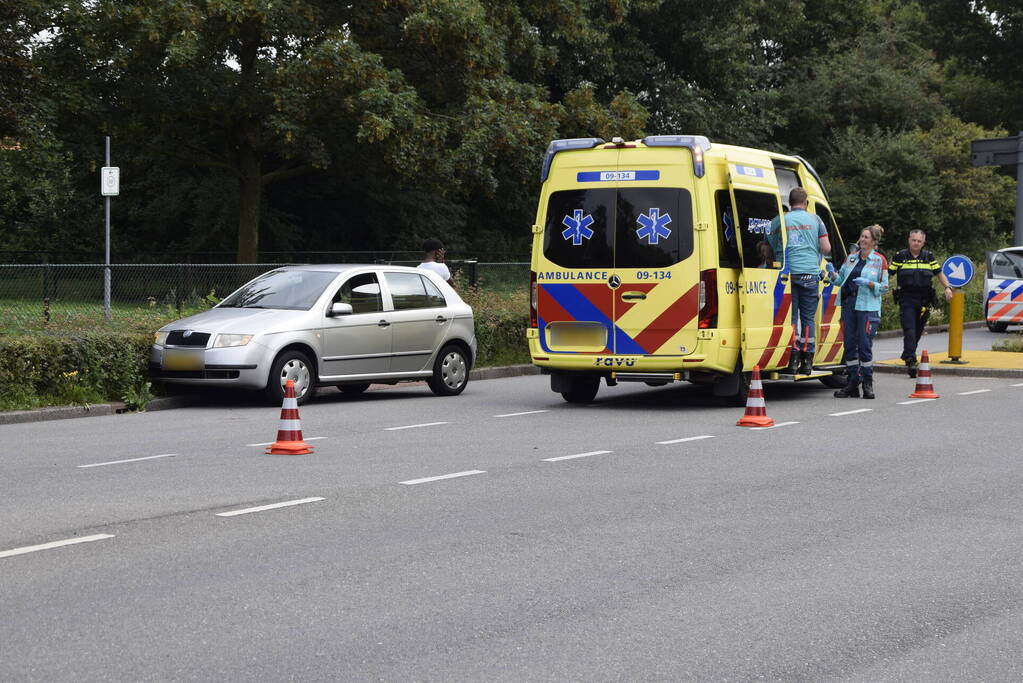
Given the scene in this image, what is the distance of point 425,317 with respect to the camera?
54.3 ft

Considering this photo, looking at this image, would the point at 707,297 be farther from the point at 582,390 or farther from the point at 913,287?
the point at 913,287

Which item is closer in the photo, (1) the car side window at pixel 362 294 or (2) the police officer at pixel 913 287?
(1) the car side window at pixel 362 294

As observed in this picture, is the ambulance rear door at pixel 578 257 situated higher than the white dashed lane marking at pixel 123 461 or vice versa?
the ambulance rear door at pixel 578 257

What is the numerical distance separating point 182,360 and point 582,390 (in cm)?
422

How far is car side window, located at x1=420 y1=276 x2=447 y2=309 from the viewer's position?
55.3 feet

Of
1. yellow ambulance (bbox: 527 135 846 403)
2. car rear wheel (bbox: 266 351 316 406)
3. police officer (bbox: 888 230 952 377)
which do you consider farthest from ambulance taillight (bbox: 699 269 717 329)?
police officer (bbox: 888 230 952 377)

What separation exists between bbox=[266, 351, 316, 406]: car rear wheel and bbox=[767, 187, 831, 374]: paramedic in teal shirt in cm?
505

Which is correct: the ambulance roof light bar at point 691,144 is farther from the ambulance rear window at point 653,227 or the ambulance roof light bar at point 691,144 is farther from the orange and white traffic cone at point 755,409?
the orange and white traffic cone at point 755,409

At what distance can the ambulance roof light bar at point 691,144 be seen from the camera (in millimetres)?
13781

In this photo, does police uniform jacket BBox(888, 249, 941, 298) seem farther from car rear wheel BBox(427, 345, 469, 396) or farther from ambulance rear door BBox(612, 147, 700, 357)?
car rear wheel BBox(427, 345, 469, 396)

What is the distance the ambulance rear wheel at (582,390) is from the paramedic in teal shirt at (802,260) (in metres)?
2.10

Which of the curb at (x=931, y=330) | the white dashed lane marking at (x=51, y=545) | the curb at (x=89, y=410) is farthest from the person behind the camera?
the curb at (x=931, y=330)

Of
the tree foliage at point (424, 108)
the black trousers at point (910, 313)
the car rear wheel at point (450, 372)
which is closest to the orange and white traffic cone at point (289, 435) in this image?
the car rear wheel at point (450, 372)

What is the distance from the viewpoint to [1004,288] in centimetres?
2878
